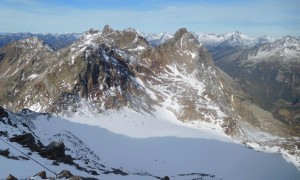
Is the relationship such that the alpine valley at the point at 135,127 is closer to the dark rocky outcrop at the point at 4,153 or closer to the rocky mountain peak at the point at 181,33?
the dark rocky outcrop at the point at 4,153

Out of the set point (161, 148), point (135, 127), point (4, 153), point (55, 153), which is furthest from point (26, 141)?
point (135, 127)

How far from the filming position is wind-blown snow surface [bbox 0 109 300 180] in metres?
Answer: 66.4

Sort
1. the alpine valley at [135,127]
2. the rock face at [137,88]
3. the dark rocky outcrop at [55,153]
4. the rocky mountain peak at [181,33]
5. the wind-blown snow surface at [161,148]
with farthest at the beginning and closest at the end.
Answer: the rocky mountain peak at [181,33] < the rock face at [137,88] < the wind-blown snow surface at [161,148] < the alpine valley at [135,127] < the dark rocky outcrop at [55,153]

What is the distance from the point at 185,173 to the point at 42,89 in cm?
5861

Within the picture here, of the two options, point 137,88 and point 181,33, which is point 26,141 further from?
point 181,33

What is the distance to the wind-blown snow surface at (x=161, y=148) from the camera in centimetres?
6644

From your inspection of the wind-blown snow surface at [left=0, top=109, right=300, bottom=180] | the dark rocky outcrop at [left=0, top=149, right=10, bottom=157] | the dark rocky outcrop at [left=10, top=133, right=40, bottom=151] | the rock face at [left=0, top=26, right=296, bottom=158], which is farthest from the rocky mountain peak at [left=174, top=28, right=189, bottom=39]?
the dark rocky outcrop at [left=0, top=149, right=10, bottom=157]

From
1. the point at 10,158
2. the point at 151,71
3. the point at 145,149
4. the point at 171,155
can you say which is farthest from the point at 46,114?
the point at 151,71

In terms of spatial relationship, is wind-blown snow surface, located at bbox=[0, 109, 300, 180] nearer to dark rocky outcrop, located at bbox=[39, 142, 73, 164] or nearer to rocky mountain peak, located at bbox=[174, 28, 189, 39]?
dark rocky outcrop, located at bbox=[39, 142, 73, 164]

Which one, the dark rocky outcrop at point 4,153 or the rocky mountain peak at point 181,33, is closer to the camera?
the dark rocky outcrop at point 4,153

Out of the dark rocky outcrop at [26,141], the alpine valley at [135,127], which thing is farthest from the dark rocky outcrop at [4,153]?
the dark rocky outcrop at [26,141]

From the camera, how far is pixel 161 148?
76.9 meters

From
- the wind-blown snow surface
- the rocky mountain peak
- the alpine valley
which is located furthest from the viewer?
the rocky mountain peak

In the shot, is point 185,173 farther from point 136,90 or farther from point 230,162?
point 136,90
